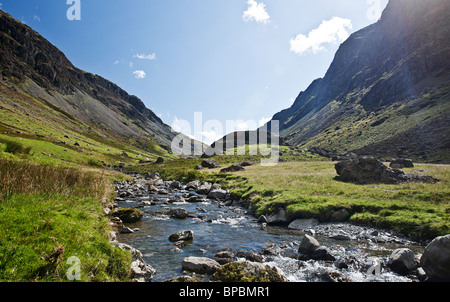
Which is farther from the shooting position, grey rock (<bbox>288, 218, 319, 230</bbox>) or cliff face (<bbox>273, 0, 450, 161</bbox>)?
cliff face (<bbox>273, 0, 450, 161</bbox>)

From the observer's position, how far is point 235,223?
2181 centimetres

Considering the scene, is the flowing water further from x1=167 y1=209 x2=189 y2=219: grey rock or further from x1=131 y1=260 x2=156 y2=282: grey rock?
x1=167 y1=209 x2=189 y2=219: grey rock

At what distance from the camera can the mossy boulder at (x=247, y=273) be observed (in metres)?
9.63

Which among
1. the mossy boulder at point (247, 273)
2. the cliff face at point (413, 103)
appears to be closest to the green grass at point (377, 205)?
the mossy boulder at point (247, 273)

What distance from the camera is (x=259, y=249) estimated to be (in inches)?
588

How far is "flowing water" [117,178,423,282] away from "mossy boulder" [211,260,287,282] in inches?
65.8

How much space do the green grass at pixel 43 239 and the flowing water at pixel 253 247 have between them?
9.34ft

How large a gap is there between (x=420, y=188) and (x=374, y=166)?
32.2 feet

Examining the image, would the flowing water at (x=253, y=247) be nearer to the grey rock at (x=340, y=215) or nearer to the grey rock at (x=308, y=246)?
the grey rock at (x=308, y=246)

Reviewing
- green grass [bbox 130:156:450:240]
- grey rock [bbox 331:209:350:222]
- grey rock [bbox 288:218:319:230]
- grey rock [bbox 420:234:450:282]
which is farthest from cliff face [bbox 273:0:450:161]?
grey rock [bbox 420:234:450:282]

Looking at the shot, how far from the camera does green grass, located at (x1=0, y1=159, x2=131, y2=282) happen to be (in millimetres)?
6770

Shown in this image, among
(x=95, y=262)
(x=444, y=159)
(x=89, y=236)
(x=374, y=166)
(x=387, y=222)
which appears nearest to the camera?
(x=95, y=262)

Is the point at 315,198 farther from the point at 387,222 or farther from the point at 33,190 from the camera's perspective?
the point at 33,190
